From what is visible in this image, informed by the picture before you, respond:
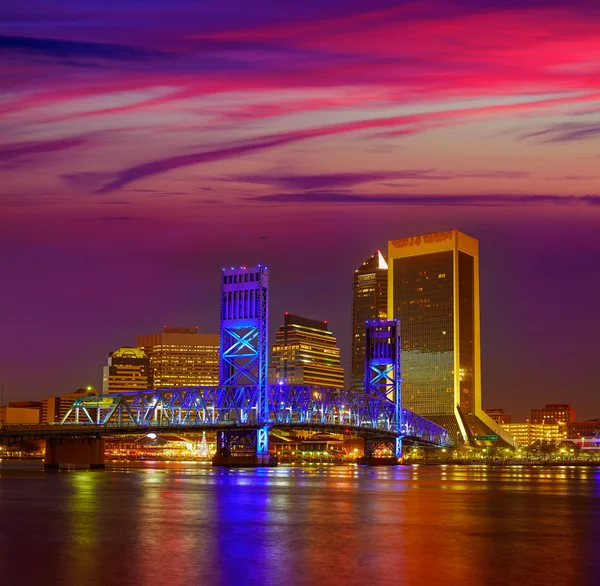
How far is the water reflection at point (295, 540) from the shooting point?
32.9m

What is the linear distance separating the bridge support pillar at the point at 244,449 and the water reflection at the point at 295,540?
263ft

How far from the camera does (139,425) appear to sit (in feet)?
479

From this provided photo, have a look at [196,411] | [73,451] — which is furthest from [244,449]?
[73,451]

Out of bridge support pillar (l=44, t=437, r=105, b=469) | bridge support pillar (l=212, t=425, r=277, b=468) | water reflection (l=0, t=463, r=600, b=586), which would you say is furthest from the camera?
bridge support pillar (l=212, t=425, r=277, b=468)

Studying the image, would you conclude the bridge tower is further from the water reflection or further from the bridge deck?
the water reflection

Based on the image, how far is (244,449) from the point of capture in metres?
159

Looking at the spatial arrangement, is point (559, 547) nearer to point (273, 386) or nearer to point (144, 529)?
point (144, 529)

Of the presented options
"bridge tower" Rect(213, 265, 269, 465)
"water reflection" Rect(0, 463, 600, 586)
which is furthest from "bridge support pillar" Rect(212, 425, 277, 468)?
"water reflection" Rect(0, 463, 600, 586)

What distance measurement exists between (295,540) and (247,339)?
372 ft

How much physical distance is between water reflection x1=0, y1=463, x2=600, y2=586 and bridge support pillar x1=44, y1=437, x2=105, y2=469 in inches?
2836

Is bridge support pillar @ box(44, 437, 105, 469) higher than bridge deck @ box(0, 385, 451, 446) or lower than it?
lower

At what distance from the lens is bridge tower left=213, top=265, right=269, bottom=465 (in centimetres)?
15112

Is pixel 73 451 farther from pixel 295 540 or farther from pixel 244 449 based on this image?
pixel 295 540

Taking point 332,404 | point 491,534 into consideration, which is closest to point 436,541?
point 491,534
